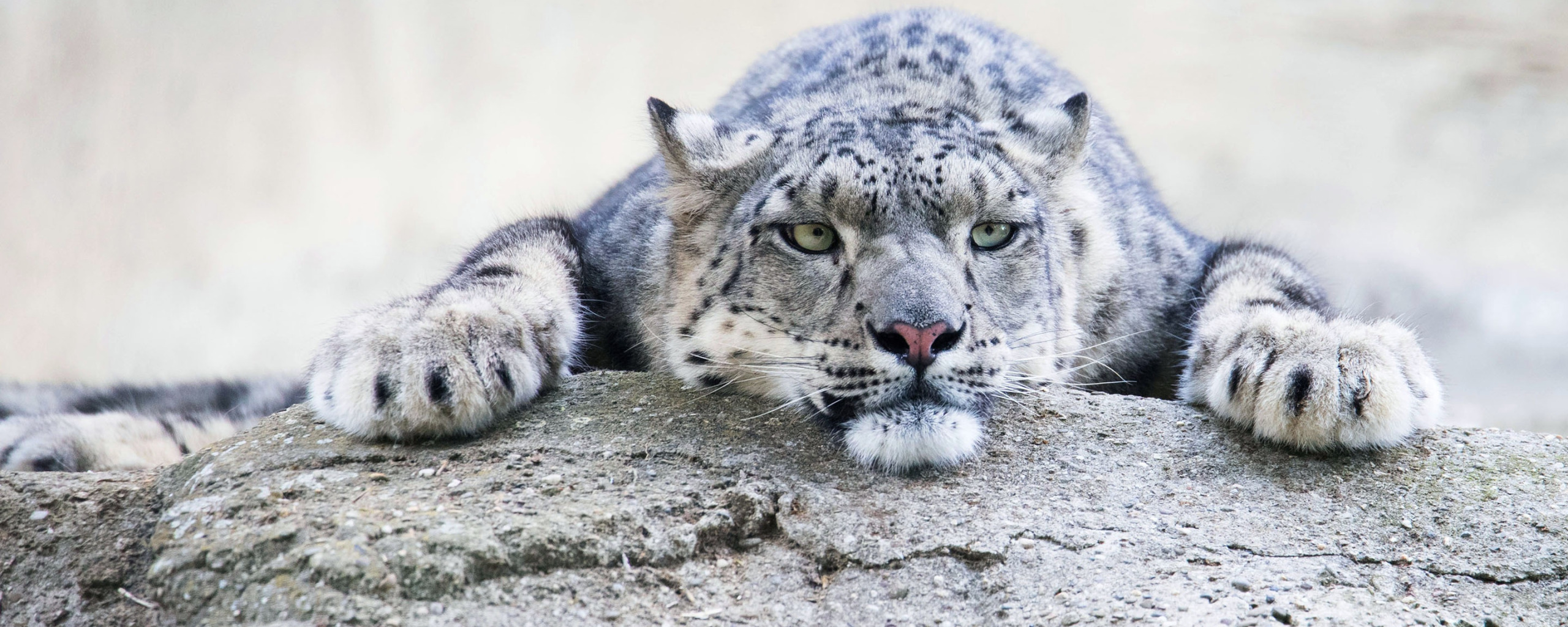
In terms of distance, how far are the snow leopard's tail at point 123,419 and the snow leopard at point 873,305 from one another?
0.04ft

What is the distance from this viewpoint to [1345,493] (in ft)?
10.7

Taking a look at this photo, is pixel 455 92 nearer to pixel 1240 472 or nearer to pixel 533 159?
pixel 533 159

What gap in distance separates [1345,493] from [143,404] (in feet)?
15.4

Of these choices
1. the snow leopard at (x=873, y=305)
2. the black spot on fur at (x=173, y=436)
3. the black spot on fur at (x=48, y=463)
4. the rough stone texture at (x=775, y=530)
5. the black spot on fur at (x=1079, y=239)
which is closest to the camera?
the rough stone texture at (x=775, y=530)

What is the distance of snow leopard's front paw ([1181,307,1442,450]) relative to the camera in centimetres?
335

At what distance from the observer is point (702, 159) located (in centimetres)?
405

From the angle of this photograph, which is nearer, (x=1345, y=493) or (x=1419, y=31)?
(x=1345, y=493)

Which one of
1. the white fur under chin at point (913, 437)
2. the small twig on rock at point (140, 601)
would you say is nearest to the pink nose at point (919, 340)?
the white fur under chin at point (913, 437)

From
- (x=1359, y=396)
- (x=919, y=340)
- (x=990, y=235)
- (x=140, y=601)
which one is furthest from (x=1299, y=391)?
(x=140, y=601)

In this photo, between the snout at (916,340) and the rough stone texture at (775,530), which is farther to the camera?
the snout at (916,340)

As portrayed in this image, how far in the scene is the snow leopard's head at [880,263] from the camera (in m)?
3.25

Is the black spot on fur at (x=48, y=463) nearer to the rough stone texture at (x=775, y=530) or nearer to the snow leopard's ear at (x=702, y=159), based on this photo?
the rough stone texture at (x=775, y=530)

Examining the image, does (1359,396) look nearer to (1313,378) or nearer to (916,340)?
(1313,378)

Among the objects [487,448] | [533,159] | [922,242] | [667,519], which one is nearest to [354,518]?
[487,448]
